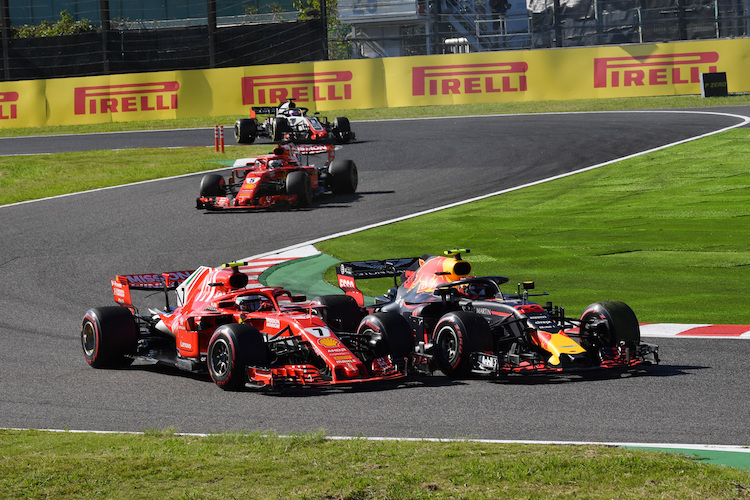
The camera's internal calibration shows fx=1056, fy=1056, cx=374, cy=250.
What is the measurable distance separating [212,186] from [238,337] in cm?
1528

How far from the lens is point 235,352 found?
11188 mm

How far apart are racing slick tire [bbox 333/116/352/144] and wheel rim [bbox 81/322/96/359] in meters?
22.5

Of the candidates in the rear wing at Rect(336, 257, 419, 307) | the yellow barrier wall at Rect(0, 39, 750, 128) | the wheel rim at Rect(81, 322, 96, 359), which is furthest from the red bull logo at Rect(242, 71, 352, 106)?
the wheel rim at Rect(81, 322, 96, 359)

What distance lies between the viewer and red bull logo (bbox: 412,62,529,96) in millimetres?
41750

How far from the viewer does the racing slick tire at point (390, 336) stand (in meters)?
11.9

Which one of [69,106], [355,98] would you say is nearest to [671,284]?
[355,98]

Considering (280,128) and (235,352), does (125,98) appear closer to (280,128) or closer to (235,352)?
(280,128)

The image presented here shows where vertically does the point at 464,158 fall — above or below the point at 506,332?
above

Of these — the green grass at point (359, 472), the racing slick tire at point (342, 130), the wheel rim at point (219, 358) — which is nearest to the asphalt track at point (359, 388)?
the wheel rim at point (219, 358)

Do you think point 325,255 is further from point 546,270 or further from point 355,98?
point 355,98

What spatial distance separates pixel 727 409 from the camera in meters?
9.76

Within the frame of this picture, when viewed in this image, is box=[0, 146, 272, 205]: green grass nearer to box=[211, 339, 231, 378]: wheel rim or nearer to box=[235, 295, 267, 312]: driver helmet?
box=[235, 295, 267, 312]: driver helmet

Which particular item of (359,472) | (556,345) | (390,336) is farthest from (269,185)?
(359,472)

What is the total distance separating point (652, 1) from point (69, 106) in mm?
27175
